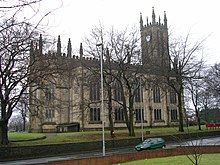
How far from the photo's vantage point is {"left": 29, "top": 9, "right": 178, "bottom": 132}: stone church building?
32062 millimetres

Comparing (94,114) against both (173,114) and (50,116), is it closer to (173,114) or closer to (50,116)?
(50,116)

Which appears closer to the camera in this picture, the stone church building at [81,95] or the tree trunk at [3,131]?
the tree trunk at [3,131]

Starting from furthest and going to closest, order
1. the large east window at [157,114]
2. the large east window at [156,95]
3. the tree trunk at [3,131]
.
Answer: the large east window at [156,95] < the large east window at [157,114] < the tree trunk at [3,131]

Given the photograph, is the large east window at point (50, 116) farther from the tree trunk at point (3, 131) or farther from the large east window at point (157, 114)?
the tree trunk at point (3, 131)

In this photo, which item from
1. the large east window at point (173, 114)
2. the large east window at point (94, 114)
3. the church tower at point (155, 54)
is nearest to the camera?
the church tower at point (155, 54)

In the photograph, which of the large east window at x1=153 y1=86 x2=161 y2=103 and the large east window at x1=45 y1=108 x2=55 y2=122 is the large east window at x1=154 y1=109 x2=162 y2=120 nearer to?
the large east window at x1=153 y1=86 x2=161 y2=103

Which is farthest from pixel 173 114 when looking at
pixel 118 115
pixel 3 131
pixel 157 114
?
pixel 3 131

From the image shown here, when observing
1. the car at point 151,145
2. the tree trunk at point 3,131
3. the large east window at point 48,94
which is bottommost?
the car at point 151,145

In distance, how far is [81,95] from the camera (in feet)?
206

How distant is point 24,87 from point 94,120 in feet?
116

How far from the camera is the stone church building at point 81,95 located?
32.1 m

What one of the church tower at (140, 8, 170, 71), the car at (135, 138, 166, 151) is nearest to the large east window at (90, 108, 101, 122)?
the church tower at (140, 8, 170, 71)

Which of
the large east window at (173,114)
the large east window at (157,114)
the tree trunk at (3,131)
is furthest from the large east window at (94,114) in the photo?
the tree trunk at (3,131)

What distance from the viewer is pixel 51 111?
65.2m
